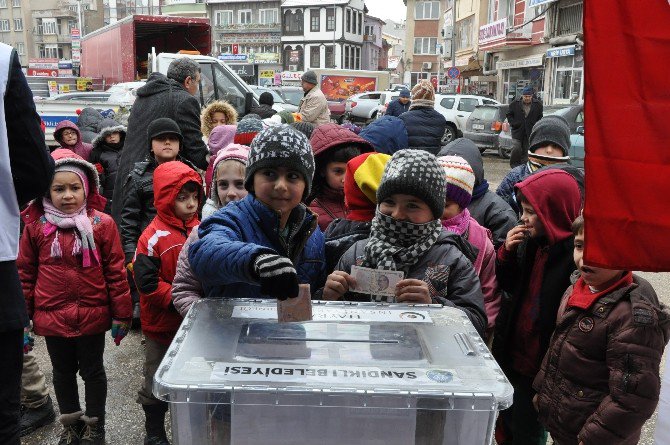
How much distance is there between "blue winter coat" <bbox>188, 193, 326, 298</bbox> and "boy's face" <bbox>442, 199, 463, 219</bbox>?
809 mm

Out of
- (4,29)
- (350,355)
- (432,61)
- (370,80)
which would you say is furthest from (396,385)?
(4,29)

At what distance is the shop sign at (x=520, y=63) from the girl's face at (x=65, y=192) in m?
26.1

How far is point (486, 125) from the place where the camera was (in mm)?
17359

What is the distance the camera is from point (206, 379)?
116 cm

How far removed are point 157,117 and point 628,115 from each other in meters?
3.85

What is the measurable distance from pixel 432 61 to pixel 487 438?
6062 cm

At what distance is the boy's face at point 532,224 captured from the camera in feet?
8.10

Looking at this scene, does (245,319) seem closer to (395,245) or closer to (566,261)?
(395,245)

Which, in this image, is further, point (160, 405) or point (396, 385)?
point (160, 405)


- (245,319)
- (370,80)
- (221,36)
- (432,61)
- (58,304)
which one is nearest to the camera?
(245,319)

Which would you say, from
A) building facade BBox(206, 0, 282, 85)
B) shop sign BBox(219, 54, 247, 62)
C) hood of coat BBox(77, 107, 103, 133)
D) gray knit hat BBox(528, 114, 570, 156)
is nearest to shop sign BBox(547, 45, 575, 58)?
hood of coat BBox(77, 107, 103, 133)

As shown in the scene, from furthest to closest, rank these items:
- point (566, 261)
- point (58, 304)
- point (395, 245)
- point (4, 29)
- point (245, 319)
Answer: point (4, 29) → point (58, 304) → point (566, 261) → point (395, 245) → point (245, 319)

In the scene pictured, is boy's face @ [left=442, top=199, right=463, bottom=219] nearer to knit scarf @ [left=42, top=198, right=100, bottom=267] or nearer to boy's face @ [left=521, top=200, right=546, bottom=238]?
boy's face @ [left=521, top=200, right=546, bottom=238]

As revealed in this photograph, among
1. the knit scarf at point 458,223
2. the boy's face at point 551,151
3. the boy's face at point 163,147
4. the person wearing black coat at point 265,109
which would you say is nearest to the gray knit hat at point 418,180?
the knit scarf at point 458,223
